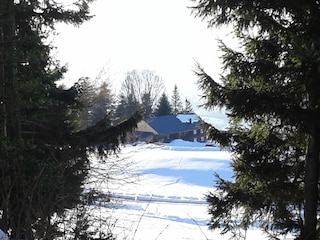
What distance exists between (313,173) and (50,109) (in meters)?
4.68

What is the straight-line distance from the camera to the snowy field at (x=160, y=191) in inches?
283

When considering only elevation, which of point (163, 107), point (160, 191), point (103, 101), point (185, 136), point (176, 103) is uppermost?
point (176, 103)

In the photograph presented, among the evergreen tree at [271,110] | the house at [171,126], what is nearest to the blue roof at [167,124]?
the house at [171,126]

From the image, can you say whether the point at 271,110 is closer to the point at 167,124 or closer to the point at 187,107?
the point at 167,124

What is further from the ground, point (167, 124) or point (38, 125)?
point (167, 124)

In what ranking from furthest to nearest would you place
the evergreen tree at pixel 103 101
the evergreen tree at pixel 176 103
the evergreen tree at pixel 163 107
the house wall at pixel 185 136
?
1. the evergreen tree at pixel 176 103
2. the evergreen tree at pixel 163 107
3. the house wall at pixel 185 136
4. the evergreen tree at pixel 103 101

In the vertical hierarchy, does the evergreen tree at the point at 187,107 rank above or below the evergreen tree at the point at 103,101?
above

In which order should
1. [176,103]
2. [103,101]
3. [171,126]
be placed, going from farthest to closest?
[176,103], [171,126], [103,101]

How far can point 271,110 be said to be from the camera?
6.06 meters

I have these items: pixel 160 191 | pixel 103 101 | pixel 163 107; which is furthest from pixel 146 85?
pixel 103 101

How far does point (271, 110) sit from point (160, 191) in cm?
1986

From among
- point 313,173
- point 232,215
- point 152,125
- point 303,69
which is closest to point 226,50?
point 303,69

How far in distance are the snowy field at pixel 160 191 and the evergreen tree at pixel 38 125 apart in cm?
49

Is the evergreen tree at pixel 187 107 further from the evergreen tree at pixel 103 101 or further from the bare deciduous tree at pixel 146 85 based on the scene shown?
the evergreen tree at pixel 103 101
